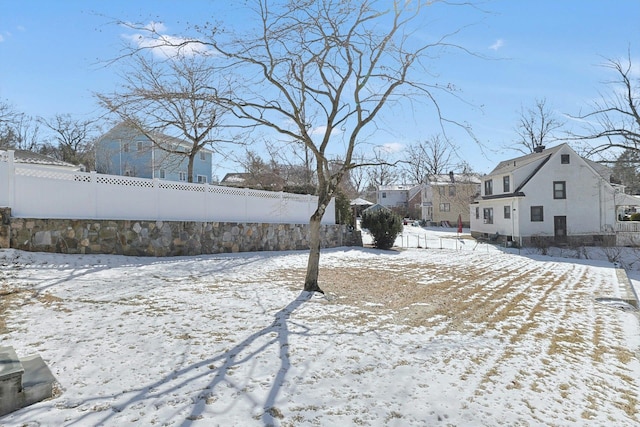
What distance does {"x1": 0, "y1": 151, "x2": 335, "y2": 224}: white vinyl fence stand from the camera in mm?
8324

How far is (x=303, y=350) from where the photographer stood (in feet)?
13.5

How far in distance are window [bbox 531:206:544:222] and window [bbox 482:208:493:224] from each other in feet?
12.9

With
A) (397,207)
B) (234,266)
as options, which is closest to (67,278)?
(234,266)

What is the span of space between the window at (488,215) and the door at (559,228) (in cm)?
441

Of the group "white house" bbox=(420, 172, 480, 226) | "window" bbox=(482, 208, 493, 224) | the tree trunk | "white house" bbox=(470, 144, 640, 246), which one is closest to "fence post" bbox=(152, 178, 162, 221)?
the tree trunk

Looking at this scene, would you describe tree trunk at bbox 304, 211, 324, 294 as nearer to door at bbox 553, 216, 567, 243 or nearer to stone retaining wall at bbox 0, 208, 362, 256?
stone retaining wall at bbox 0, 208, 362, 256

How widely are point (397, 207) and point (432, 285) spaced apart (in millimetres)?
48718

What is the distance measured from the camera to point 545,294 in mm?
8227

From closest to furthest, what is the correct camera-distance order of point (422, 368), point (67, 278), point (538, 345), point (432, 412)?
point (432, 412)
point (422, 368)
point (538, 345)
point (67, 278)

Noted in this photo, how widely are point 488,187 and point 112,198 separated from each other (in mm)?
26146

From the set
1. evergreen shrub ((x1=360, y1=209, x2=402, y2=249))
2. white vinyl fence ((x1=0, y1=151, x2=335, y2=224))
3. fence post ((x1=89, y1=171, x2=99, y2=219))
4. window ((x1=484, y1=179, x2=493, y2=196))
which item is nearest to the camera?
white vinyl fence ((x1=0, y1=151, x2=335, y2=224))

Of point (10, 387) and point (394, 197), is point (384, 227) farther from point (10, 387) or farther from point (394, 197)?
point (394, 197)

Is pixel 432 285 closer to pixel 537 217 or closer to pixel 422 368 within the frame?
pixel 422 368

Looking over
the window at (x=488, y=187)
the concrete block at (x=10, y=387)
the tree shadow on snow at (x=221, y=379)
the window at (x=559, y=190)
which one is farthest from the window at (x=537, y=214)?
the concrete block at (x=10, y=387)
